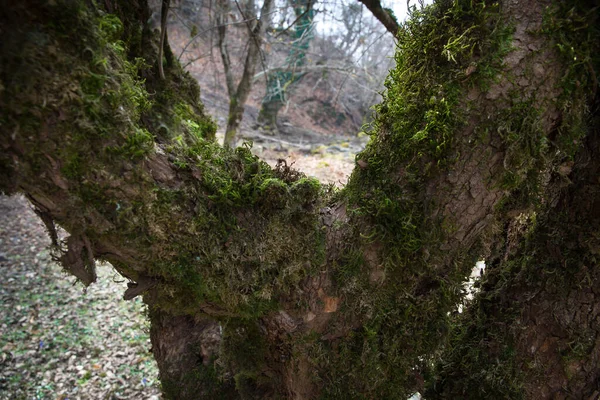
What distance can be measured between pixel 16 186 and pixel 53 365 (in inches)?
131

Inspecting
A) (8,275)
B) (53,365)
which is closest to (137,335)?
(53,365)

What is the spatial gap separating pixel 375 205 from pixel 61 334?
3982 millimetres

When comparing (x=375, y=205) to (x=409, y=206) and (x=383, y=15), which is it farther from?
(x=383, y=15)

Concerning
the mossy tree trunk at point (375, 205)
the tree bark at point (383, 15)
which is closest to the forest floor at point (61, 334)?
the mossy tree trunk at point (375, 205)

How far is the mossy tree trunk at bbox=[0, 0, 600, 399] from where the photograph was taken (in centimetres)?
108

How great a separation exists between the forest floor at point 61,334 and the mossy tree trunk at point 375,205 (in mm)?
1567

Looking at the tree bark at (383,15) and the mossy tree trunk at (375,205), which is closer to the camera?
the mossy tree trunk at (375,205)

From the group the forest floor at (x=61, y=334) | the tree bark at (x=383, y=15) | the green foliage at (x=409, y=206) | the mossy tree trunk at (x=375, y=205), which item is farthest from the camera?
the forest floor at (x=61, y=334)

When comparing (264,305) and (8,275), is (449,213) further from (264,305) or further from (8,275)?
(8,275)

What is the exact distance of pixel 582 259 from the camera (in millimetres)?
1563

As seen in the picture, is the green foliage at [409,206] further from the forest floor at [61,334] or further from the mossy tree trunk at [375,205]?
the forest floor at [61,334]

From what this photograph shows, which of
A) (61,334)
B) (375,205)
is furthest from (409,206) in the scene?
(61,334)

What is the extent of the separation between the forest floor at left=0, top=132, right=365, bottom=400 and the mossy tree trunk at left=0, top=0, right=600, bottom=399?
1567mm

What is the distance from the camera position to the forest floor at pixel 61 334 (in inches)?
133
